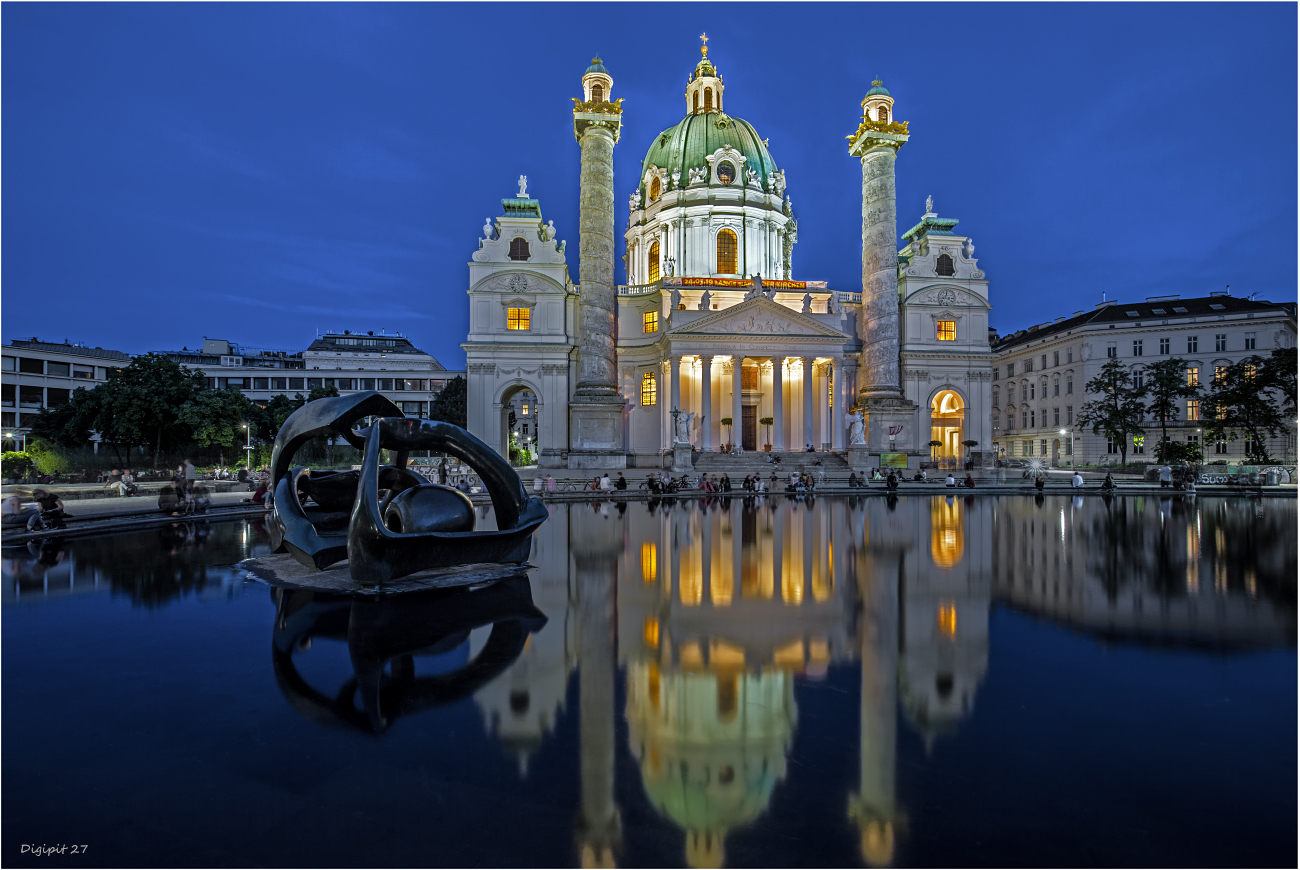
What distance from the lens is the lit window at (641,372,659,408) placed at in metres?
50.7

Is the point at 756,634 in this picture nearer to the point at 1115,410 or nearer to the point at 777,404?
the point at 777,404

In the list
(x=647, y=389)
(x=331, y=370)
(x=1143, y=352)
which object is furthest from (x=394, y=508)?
(x=331, y=370)

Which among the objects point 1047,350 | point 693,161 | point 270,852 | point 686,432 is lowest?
point 270,852

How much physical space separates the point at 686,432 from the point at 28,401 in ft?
220

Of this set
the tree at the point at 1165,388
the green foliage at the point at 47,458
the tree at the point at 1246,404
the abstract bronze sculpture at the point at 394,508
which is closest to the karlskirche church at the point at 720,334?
the tree at the point at 1165,388

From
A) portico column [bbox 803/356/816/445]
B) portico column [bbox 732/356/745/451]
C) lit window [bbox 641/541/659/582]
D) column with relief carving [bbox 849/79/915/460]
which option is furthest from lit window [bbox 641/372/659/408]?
lit window [bbox 641/541/659/582]

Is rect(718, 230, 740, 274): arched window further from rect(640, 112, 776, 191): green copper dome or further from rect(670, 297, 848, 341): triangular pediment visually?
rect(670, 297, 848, 341): triangular pediment

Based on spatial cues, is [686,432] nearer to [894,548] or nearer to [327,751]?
[894,548]

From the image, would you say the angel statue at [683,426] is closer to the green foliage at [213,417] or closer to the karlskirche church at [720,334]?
the karlskirche church at [720,334]

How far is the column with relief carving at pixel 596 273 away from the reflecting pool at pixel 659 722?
31824 millimetres

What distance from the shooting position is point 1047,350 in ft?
205

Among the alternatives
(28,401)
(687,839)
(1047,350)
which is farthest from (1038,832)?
(28,401)

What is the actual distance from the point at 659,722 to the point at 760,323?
4254cm

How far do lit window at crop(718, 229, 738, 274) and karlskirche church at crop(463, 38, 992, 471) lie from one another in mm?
125
